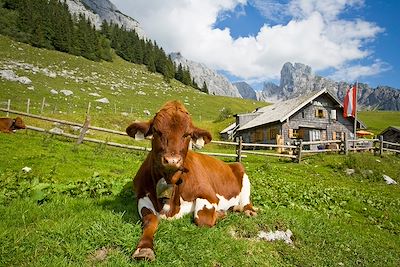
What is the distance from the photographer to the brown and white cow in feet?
15.8

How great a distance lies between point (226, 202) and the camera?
6.86 metres

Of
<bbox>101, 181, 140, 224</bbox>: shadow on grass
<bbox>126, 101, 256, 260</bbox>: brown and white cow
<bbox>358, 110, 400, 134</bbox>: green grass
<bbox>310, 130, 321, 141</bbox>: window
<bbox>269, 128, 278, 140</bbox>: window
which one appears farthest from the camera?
<bbox>358, 110, 400, 134</bbox>: green grass

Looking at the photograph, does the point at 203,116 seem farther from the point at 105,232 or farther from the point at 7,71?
the point at 105,232

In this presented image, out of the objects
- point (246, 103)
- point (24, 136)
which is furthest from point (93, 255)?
point (246, 103)

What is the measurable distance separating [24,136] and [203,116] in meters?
47.9

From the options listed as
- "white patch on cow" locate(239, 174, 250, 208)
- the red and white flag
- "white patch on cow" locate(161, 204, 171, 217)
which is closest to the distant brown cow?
"white patch on cow" locate(239, 174, 250, 208)

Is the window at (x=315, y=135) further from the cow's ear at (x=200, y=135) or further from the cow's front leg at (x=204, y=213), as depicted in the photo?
the cow's ear at (x=200, y=135)

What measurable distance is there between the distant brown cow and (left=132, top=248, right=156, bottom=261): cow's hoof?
17.1 meters

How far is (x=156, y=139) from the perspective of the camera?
16.3 ft

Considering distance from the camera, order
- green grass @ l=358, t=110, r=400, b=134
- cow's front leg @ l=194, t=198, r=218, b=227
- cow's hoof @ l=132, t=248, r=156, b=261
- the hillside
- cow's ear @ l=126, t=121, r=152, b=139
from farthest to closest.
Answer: green grass @ l=358, t=110, r=400, b=134, the hillside, cow's front leg @ l=194, t=198, r=218, b=227, cow's ear @ l=126, t=121, r=152, b=139, cow's hoof @ l=132, t=248, r=156, b=261

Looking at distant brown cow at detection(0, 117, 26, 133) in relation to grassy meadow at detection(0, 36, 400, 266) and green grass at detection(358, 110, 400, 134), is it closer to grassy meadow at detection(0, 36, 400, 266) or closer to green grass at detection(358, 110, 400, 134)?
grassy meadow at detection(0, 36, 400, 266)

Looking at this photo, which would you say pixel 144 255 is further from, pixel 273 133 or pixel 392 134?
pixel 392 134

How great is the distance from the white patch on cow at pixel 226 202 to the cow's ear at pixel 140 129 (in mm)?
2051

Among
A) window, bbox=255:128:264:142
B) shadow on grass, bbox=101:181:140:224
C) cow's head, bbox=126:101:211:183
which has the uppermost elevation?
window, bbox=255:128:264:142
